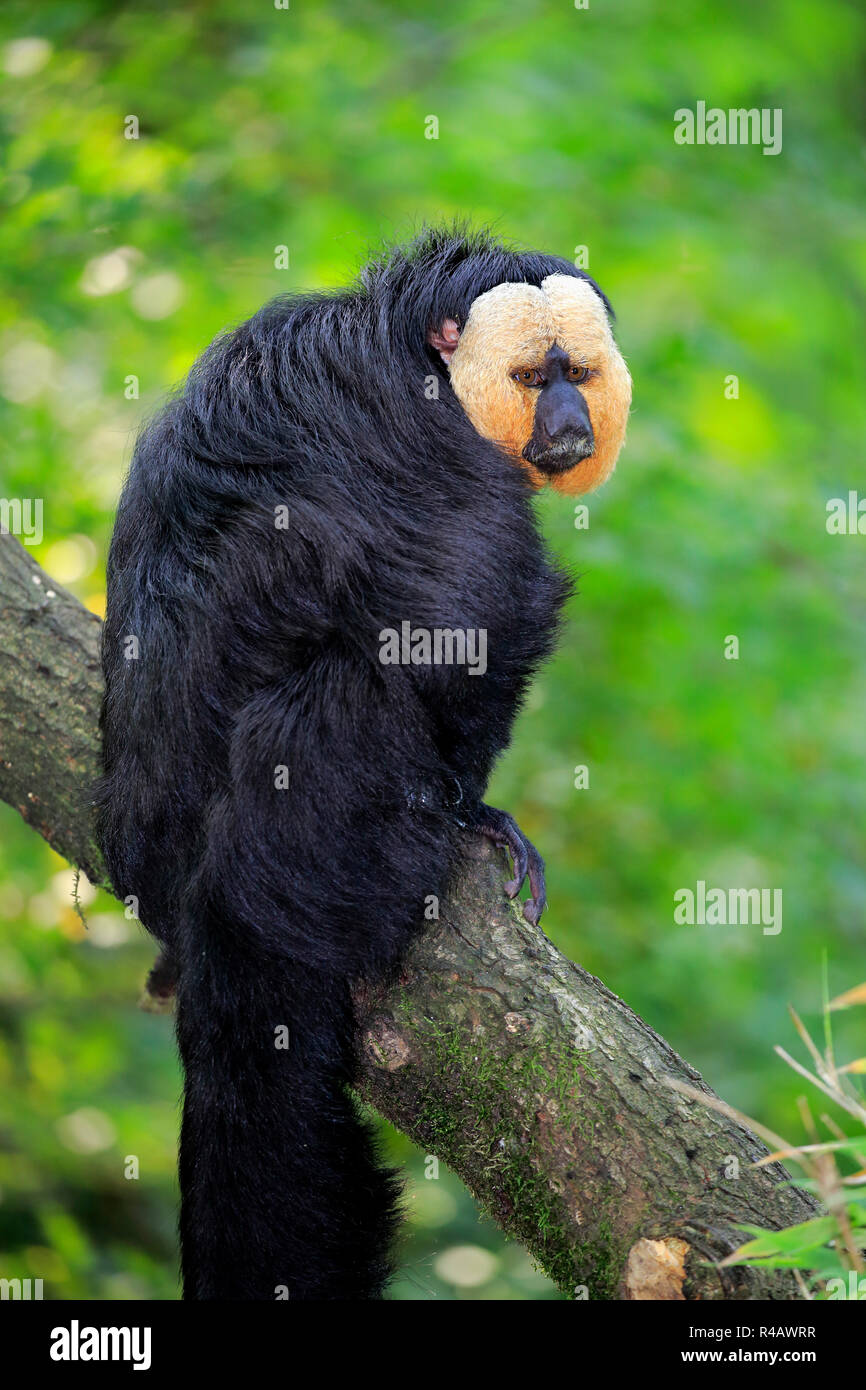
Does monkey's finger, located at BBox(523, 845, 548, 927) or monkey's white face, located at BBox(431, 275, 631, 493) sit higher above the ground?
Answer: monkey's white face, located at BBox(431, 275, 631, 493)

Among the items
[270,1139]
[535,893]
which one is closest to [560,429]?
[535,893]

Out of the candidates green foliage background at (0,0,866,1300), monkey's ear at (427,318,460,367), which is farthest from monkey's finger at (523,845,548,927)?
green foliage background at (0,0,866,1300)

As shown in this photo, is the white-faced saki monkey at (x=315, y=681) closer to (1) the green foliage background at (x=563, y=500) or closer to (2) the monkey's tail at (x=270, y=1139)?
(2) the monkey's tail at (x=270, y=1139)

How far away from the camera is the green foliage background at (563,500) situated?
560 centimetres

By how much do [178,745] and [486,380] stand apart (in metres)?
1.37

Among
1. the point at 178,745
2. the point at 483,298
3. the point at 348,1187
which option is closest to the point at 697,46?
the point at 483,298

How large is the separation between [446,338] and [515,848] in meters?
1.51

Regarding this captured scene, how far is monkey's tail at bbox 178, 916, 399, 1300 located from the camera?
2.99m

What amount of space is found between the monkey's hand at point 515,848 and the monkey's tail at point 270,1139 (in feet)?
1.88

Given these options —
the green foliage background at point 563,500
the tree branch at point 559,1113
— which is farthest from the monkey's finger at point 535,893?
the green foliage background at point 563,500

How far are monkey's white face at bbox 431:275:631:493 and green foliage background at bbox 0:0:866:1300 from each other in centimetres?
177

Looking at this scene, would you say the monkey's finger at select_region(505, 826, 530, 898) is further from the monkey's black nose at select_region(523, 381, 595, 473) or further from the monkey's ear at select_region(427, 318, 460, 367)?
the monkey's ear at select_region(427, 318, 460, 367)

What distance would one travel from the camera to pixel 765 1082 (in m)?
6.14

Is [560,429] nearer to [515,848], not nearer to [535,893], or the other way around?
[515,848]
